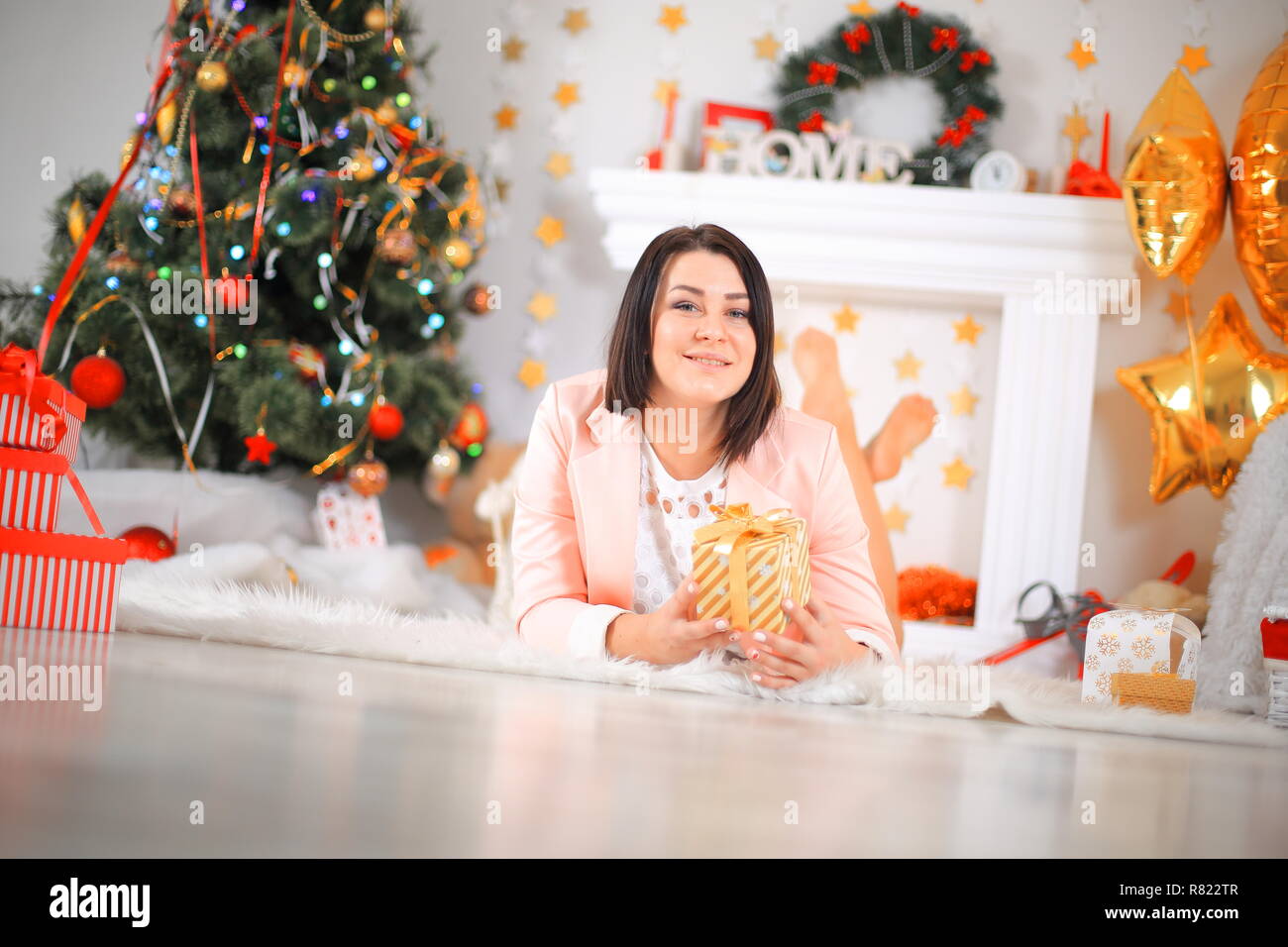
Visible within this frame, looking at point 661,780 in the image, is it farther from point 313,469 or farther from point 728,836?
point 313,469

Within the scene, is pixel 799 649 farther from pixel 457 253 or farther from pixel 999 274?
pixel 999 274

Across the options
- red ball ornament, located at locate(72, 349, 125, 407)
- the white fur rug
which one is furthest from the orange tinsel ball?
red ball ornament, located at locate(72, 349, 125, 407)

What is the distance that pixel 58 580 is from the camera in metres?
1.41

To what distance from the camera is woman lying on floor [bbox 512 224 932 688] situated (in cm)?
151

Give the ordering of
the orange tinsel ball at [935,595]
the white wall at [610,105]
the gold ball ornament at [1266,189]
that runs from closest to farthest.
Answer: the gold ball ornament at [1266,189], the orange tinsel ball at [935,595], the white wall at [610,105]

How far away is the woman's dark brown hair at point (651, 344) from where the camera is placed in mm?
1548

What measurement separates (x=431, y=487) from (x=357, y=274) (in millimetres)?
582

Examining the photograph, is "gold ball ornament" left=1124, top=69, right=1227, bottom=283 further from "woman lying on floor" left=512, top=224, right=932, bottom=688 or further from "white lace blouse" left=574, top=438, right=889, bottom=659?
"white lace blouse" left=574, top=438, right=889, bottom=659

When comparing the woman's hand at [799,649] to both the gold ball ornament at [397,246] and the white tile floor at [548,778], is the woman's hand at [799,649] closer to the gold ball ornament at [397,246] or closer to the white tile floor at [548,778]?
the white tile floor at [548,778]

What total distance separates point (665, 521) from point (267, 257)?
152cm

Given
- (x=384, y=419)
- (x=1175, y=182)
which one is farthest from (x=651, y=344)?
(x=1175, y=182)

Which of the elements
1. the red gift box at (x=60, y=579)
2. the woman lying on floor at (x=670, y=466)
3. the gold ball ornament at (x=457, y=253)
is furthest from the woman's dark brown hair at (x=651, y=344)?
the gold ball ornament at (x=457, y=253)

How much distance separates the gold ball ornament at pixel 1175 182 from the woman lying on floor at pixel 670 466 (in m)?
1.33

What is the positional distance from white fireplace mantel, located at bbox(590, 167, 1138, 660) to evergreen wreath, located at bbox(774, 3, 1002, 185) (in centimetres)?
30
